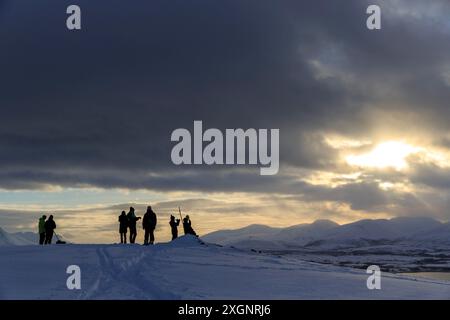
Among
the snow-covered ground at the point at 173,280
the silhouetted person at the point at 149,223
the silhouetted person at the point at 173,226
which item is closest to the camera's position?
the snow-covered ground at the point at 173,280

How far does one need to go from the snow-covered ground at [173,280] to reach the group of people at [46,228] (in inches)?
290

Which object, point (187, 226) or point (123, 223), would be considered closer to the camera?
point (123, 223)

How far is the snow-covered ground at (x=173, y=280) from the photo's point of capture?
12.6 meters

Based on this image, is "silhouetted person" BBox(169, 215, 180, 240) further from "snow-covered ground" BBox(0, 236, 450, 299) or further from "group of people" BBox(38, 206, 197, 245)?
"snow-covered ground" BBox(0, 236, 450, 299)

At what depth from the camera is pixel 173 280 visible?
1470 centimetres

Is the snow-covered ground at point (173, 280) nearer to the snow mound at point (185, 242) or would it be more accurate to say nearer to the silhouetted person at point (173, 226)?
the snow mound at point (185, 242)

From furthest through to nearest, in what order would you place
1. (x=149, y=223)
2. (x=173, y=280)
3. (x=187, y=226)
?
(x=187, y=226) < (x=149, y=223) < (x=173, y=280)

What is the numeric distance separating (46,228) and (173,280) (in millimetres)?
16478

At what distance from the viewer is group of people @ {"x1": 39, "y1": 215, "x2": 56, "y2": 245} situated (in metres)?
29.0

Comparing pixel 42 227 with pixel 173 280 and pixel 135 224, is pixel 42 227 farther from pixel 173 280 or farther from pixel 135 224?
pixel 173 280

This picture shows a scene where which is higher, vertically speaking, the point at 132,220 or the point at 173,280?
the point at 132,220

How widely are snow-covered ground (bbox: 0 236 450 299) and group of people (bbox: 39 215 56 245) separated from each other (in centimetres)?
736

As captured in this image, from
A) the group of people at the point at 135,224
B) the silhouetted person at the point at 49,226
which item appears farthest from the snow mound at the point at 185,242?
the silhouetted person at the point at 49,226

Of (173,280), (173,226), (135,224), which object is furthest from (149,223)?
(173,280)
